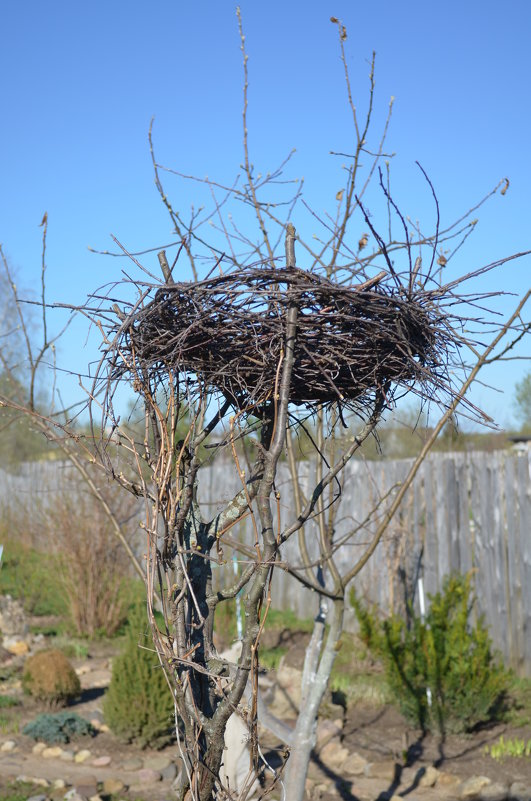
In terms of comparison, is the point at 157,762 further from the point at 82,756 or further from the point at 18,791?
the point at 18,791

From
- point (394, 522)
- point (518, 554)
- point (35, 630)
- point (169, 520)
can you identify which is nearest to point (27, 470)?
point (35, 630)

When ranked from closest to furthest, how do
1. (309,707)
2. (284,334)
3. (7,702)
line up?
(284,334), (309,707), (7,702)

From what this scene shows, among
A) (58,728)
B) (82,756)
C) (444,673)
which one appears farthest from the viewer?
(58,728)

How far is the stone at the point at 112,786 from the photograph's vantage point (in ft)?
17.3

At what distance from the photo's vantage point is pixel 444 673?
591cm

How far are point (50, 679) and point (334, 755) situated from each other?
8.97ft

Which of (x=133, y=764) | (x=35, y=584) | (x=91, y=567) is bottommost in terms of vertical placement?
(x=133, y=764)

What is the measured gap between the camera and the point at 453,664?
5820 millimetres

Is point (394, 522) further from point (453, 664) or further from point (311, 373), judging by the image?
point (311, 373)

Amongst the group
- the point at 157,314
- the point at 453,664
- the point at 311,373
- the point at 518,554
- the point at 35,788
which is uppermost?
the point at 157,314

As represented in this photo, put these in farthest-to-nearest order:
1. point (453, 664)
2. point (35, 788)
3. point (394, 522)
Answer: point (394, 522) < point (453, 664) < point (35, 788)

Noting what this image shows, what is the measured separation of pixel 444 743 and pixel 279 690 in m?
1.60

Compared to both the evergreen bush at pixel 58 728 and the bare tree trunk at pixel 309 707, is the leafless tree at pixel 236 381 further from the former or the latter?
the evergreen bush at pixel 58 728

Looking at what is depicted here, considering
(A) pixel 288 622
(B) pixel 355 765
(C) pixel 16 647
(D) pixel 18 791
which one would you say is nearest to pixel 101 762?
(D) pixel 18 791
